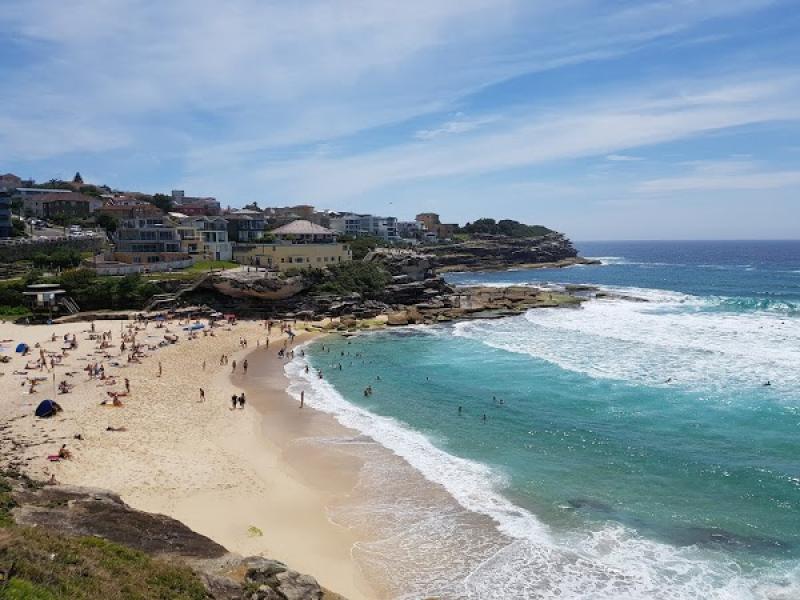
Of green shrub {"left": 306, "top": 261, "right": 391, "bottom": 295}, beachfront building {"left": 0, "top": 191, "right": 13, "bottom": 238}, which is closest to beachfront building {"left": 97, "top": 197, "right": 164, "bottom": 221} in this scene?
beachfront building {"left": 0, "top": 191, "right": 13, "bottom": 238}

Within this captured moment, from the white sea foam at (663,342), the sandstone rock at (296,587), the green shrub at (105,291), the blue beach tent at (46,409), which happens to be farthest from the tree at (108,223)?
the sandstone rock at (296,587)

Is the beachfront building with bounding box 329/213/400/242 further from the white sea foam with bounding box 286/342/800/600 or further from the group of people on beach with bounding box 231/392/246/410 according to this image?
the white sea foam with bounding box 286/342/800/600

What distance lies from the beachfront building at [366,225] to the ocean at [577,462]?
80.8 metres

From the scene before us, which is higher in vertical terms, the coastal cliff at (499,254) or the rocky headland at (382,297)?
the coastal cliff at (499,254)

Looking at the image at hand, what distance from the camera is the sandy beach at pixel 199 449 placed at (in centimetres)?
1652

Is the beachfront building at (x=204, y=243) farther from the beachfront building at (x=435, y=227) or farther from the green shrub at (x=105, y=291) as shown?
the beachfront building at (x=435, y=227)

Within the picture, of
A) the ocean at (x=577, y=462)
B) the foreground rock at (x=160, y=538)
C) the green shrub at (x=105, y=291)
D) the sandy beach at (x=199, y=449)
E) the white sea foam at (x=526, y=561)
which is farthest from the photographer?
the green shrub at (x=105, y=291)

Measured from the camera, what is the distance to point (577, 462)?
20938 millimetres

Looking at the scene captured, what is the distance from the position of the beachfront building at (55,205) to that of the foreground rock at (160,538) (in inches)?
3450

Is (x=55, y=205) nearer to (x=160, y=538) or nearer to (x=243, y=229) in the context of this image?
(x=243, y=229)

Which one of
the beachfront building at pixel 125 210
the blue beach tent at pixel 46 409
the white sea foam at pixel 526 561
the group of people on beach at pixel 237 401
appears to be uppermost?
the beachfront building at pixel 125 210

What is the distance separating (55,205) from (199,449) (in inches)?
3382

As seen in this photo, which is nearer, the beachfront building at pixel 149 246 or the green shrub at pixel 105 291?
the green shrub at pixel 105 291

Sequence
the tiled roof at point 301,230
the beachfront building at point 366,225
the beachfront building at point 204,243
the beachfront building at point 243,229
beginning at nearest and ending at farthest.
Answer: the beachfront building at point 204,243, the tiled roof at point 301,230, the beachfront building at point 243,229, the beachfront building at point 366,225
